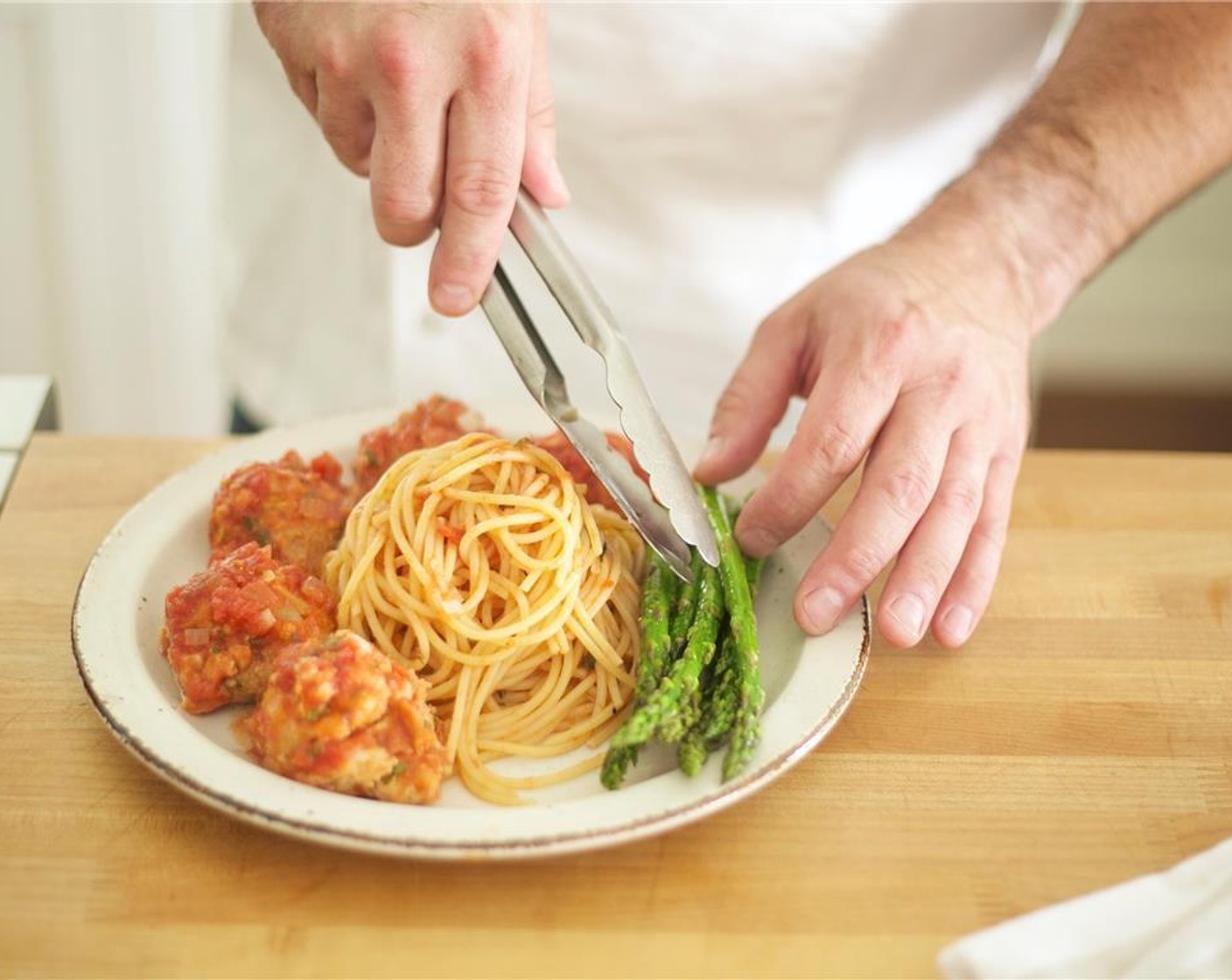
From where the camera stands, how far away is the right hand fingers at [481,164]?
210 centimetres

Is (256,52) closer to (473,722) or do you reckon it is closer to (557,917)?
(473,722)

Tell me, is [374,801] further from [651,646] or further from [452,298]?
[452,298]

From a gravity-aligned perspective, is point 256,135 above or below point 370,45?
below

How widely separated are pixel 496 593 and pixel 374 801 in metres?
0.54

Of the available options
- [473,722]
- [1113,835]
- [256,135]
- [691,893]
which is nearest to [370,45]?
[473,722]

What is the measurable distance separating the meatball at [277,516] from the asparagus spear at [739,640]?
0.69 meters

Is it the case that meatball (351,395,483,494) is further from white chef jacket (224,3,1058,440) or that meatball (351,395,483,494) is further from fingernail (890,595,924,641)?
fingernail (890,595,924,641)

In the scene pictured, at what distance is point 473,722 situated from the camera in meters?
2.10


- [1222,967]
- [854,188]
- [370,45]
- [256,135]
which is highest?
[370,45]

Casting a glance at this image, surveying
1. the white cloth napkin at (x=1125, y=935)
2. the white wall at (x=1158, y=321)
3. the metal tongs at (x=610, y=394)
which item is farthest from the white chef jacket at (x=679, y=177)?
the white wall at (x=1158, y=321)

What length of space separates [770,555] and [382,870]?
0.97 meters

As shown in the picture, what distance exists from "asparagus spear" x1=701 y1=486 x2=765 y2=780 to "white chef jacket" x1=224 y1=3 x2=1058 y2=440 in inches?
40.5

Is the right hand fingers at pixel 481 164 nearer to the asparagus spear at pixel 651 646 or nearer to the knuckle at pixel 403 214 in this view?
the knuckle at pixel 403 214

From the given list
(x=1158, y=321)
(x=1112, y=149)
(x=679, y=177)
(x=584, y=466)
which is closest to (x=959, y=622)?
(x=584, y=466)
